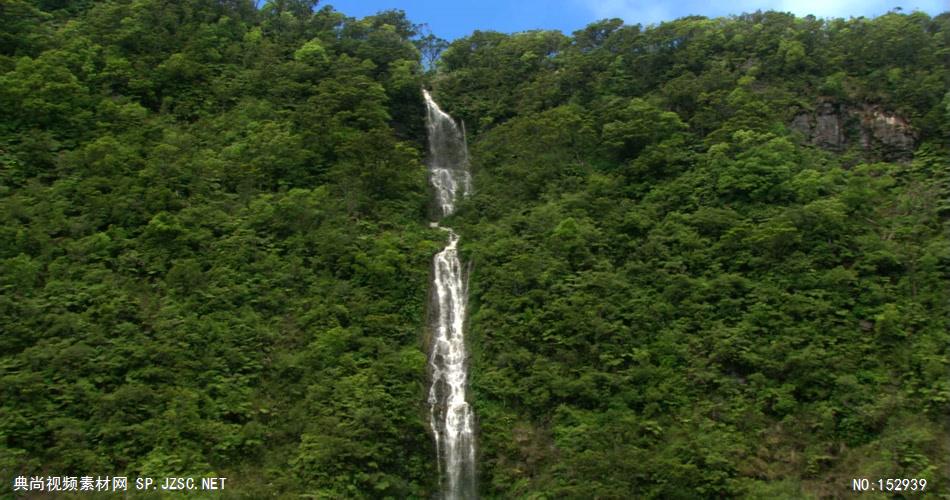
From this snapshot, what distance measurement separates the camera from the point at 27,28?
32094mm

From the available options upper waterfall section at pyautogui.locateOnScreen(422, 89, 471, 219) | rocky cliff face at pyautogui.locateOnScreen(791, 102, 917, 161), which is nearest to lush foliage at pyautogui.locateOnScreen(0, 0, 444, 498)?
upper waterfall section at pyautogui.locateOnScreen(422, 89, 471, 219)

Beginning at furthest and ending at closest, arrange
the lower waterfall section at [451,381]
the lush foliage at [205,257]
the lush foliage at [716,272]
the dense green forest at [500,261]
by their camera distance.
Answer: the lower waterfall section at [451,381] → the lush foliage at [716,272] → the dense green forest at [500,261] → the lush foliage at [205,257]

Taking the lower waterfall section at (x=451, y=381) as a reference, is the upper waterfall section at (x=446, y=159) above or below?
above

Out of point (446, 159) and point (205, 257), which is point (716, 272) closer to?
point (446, 159)

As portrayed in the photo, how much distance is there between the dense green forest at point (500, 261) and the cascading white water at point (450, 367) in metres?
0.50

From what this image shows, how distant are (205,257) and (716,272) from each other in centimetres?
1709

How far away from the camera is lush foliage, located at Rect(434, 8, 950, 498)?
2034 cm

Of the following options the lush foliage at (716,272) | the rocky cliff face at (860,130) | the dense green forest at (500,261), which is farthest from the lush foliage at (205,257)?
the rocky cliff face at (860,130)

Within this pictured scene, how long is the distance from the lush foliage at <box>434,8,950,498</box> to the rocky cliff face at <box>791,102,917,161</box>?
0.24m

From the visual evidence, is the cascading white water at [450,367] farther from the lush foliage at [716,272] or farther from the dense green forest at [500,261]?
the lush foliage at [716,272]

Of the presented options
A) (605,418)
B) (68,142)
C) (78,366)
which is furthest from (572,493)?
(68,142)

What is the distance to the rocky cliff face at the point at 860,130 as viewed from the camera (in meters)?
30.9

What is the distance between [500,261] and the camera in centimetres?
2759

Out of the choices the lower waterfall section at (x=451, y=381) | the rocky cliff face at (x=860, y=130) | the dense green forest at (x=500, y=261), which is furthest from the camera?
the rocky cliff face at (x=860, y=130)
